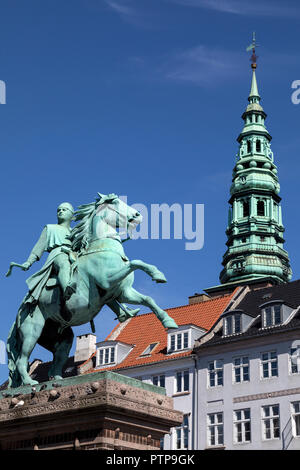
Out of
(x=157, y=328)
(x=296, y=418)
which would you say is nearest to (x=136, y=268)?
(x=296, y=418)

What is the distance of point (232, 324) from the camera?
174 feet

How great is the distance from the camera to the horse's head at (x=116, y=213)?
58.7ft

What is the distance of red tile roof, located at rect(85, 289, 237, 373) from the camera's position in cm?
5616

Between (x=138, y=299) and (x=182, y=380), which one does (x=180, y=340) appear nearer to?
(x=182, y=380)

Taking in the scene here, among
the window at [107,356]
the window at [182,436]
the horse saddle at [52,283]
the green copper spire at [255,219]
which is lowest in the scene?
the horse saddle at [52,283]

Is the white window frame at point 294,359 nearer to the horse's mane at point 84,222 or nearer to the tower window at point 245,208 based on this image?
the tower window at point 245,208

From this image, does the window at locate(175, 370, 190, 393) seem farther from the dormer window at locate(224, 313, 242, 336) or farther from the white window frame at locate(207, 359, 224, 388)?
the dormer window at locate(224, 313, 242, 336)

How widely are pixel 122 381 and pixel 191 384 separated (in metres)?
38.5

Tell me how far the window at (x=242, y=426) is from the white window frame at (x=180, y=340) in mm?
6393

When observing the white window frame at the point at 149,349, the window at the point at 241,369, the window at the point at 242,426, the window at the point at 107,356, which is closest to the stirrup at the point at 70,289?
the window at the point at 242,426

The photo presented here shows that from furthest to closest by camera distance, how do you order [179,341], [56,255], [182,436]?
1. [179,341]
2. [182,436]
3. [56,255]

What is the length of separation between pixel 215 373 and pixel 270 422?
5401 mm

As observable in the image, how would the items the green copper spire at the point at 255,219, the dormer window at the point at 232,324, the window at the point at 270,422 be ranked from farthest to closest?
1. the green copper spire at the point at 255,219
2. the dormer window at the point at 232,324
3. the window at the point at 270,422

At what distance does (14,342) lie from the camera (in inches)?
716
